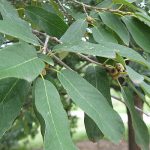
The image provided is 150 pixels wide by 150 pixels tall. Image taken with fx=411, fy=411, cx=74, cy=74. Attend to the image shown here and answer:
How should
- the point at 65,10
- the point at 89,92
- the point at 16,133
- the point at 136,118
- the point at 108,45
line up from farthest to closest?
the point at 16,133 < the point at 65,10 < the point at 136,118 < the point at 108,45 < the point at 89,92

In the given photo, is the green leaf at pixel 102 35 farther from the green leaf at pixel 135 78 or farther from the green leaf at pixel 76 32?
the green leaf at pixel 135 78

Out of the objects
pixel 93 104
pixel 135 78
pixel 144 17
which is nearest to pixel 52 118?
pixel 93 104

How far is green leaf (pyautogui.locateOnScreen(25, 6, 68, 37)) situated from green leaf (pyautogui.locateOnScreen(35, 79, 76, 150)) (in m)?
0.49

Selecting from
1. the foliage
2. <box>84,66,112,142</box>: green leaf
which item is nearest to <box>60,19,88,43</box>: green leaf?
the foliage

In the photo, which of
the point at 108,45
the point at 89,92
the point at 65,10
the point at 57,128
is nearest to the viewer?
the point at 57,128

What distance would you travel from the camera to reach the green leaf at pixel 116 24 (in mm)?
1384

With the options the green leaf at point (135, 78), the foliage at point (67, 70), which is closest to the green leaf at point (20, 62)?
the foliage at point (67, 70)

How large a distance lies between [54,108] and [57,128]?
0.05 m

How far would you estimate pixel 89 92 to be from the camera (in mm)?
1050

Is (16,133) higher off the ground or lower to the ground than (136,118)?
lower

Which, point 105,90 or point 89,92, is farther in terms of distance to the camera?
point 105,90

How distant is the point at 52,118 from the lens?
0.93m

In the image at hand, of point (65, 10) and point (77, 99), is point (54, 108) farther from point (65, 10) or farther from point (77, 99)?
point (65, 10)

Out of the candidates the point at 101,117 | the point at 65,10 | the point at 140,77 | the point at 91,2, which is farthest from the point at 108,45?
the point at 91,2
